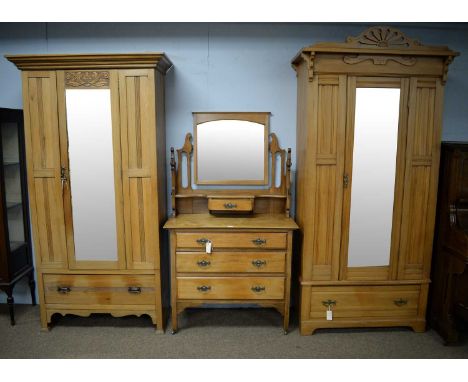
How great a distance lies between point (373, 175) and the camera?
2684mm

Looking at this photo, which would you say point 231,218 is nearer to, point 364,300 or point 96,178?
point 96,178

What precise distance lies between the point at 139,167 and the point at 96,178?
0.33m

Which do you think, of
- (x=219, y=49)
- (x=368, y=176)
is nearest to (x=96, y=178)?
(x=219, y=49)

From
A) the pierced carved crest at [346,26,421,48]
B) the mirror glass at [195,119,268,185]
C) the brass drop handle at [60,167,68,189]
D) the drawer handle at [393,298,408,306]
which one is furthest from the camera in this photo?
the mirror glass at [195,119,268,185]

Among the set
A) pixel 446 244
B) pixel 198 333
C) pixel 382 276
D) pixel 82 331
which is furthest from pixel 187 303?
pixel 446 244

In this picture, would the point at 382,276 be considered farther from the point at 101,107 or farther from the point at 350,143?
the point at 101,107

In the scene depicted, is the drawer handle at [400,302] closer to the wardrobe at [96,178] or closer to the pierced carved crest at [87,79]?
the wardrobe at [96,178]

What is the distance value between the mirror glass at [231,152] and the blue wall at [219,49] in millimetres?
145

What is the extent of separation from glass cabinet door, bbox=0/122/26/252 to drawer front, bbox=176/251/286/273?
1.43 metres

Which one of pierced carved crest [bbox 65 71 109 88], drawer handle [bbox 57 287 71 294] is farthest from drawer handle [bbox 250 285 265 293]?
pierced carved crest [bbox 65 71 109 88]

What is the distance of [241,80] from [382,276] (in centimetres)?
189

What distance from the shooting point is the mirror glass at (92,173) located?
Answer: 2631 millimetres

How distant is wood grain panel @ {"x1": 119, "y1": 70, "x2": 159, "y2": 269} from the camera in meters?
2.60

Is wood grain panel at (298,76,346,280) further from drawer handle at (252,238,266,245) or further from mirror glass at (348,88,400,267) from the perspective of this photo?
drawer handle at (252,238,266,245)
